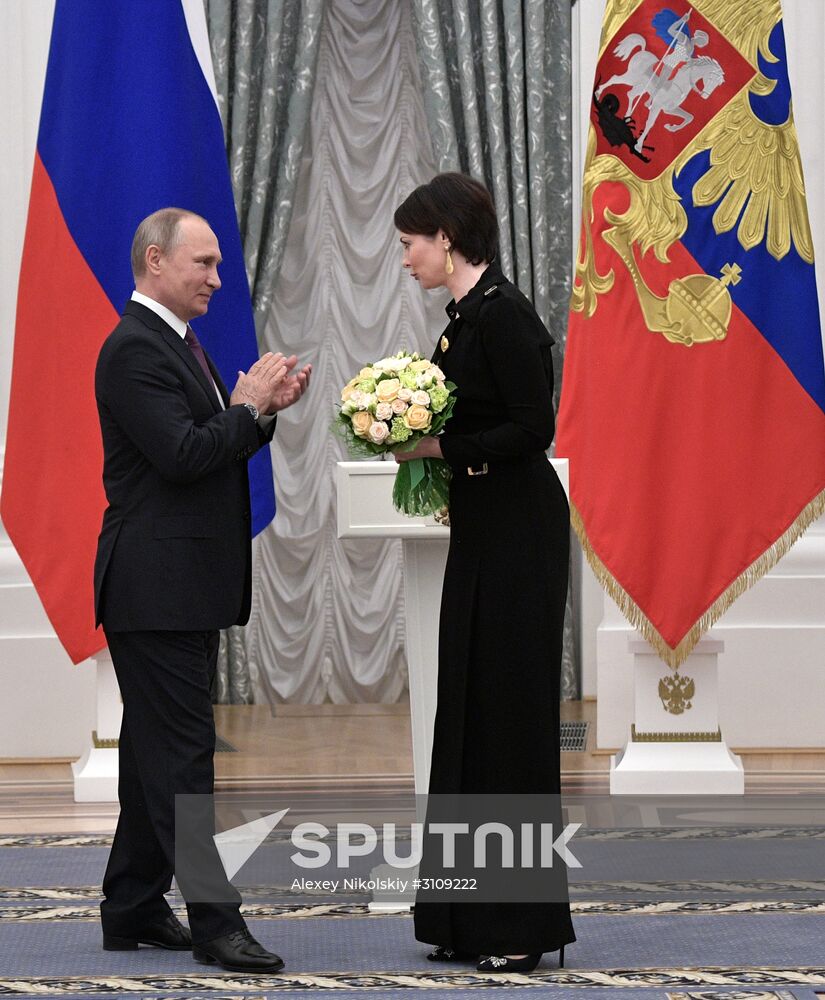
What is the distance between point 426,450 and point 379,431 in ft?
0.53

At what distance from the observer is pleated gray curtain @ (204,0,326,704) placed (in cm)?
684

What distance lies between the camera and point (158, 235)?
10.9 ft

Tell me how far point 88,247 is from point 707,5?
7.36 ft

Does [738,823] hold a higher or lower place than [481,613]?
lower

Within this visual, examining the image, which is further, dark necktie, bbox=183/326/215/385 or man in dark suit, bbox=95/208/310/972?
dark necktie, bbox=183/326/215/385

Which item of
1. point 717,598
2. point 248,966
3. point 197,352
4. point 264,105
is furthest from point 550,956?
point 264,105

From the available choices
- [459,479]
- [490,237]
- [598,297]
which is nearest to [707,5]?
[598,297]

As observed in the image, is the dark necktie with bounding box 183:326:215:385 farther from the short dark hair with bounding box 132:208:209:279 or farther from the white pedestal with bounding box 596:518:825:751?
the white pedestal with bounding box 596:518:825:751

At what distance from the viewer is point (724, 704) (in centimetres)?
609

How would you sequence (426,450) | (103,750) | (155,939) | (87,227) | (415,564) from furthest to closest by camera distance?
(103,750) → (87,227) → (415,564) → (155,939) → (426,450)

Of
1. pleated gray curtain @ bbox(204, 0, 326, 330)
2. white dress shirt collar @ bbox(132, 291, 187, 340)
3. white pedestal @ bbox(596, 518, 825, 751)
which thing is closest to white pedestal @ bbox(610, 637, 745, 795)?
white pedestal @ bbox(596, 518, 825, 751)

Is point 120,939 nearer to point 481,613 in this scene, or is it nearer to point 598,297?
point 481,613

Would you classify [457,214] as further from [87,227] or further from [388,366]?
[87,227]

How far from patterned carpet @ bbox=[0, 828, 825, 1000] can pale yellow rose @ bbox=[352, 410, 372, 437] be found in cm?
117
